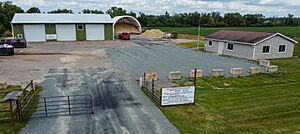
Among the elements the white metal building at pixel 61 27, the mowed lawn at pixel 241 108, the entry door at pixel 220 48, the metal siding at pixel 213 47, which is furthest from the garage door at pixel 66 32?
the mowed lawn at pixel 241 108

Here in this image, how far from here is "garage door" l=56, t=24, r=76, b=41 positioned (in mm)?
45031

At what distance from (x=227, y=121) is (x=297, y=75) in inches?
532

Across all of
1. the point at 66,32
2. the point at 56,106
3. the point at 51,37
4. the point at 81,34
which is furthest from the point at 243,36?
the point at 51,37

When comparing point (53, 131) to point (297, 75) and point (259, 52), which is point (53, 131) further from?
point (259, 52)

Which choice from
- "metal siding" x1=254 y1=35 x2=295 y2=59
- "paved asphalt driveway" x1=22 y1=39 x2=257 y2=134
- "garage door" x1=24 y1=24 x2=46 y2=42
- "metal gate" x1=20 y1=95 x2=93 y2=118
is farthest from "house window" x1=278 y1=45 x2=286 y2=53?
"garage door" x1=24 y1=24 x2=46 y2=42

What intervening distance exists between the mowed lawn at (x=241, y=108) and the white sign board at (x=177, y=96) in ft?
1.13

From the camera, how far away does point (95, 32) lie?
47.2 meters

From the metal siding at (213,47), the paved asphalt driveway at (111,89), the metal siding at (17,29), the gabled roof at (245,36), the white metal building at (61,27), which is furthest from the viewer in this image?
the white metal building at (61,27)

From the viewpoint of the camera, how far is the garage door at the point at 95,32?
46625 millimetres

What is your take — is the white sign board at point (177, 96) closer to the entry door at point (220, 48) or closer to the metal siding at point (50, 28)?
the entry door at point (220, 48)

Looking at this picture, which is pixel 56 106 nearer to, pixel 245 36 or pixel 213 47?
pixel 245 36

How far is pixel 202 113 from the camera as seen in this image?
1243 centimetres

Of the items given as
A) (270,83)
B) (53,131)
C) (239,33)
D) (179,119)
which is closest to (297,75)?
(270,83)

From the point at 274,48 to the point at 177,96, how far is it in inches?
847
